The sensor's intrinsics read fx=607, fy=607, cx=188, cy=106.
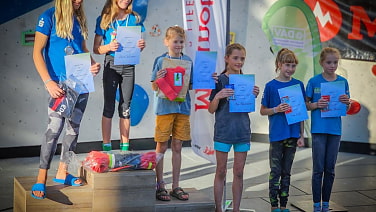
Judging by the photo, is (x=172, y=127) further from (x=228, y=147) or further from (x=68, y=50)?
(x=68, y=50)

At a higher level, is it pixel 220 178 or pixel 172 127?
pixel 172 127

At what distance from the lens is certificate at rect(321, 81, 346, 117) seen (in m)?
5.47

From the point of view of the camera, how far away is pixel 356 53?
8570mm

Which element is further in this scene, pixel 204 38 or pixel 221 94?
pixel 204 38

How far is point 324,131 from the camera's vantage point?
544 cm

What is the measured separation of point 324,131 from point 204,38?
1.40 m

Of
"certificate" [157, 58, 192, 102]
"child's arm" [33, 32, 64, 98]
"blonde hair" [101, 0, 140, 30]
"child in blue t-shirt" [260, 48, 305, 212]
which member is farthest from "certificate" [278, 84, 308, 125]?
"child's arm" [33, 32, 64, 98]

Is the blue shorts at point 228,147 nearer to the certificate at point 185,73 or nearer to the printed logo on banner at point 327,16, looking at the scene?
the certificate at point 185,73

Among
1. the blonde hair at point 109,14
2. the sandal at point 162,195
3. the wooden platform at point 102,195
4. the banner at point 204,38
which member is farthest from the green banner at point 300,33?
the wooden platform at point 102,195

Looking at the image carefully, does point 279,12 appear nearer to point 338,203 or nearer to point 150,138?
point 150,138

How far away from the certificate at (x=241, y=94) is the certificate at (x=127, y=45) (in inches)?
37.3

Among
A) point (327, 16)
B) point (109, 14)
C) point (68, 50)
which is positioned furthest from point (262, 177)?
point (68, 50)

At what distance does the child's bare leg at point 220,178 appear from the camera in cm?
516

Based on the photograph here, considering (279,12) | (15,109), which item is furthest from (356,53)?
(15,109)
